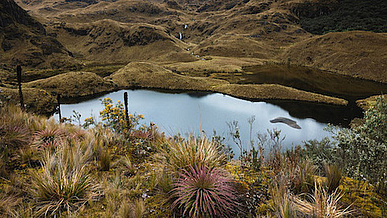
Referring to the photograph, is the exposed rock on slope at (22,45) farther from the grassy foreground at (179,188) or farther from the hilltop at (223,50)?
the grassy foreground at (179,188)

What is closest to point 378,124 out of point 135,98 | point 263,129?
point 263,129

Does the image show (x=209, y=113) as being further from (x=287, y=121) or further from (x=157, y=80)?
(x=157, y=80)

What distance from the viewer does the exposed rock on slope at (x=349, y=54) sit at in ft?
176

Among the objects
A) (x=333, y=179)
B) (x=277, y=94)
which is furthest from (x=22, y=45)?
(x=333, y=179)

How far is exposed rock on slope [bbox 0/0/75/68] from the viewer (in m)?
79.5

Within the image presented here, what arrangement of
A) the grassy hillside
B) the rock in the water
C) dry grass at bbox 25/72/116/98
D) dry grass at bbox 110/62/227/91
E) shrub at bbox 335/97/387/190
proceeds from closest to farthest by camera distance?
1. shrub at bbox 335/97/387/190
2. the rock in the water
3. dry grass at bbox 25/72/116/98
4. dry grass at bbox 110/62/227/91
5. the grassy hillside

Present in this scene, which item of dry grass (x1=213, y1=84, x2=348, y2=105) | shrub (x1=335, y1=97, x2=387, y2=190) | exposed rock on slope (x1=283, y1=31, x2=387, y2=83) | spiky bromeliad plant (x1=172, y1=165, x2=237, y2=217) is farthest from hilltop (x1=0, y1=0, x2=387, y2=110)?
spiky bromeliad plant (x1=172, y1=165, x2=237, y2=217)

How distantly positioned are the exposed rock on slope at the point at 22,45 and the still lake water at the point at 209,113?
210 feet

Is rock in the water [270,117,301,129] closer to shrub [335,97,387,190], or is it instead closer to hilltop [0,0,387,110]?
hilltop [0,0,387,110]

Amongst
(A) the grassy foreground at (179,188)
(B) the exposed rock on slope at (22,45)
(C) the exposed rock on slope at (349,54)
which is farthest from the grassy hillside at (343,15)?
(B) the exposed rock on slope at (22,45)

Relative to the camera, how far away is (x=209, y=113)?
27.3 metres

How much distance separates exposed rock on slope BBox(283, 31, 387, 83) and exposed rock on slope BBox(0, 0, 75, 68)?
315ft

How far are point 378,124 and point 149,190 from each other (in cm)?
954

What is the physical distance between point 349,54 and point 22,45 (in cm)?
12413
